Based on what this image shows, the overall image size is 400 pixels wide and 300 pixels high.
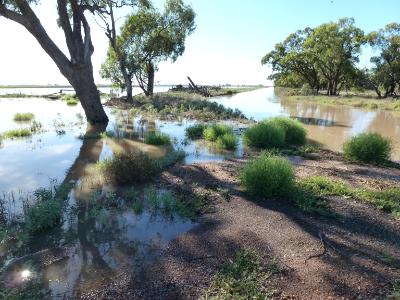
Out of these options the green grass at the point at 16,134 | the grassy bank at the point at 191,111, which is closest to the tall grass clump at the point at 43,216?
the green grass at the point at 16,134

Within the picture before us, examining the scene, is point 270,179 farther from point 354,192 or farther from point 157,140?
point 157,140

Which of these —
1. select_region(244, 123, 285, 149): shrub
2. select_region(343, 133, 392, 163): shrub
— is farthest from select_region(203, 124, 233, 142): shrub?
select_region(343, 133, 392, 163): shrub

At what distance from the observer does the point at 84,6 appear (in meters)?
17.9

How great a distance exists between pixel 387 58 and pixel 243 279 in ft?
178

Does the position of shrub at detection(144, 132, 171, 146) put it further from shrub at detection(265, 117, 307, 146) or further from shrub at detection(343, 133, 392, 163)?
shrub at detection(343, 133, 392, 163)

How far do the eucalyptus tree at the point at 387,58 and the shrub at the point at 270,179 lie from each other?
47082 millimetres

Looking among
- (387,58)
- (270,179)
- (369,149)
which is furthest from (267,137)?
(387,58)

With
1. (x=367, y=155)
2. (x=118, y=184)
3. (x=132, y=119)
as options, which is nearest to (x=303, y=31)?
(x=132, y=119)

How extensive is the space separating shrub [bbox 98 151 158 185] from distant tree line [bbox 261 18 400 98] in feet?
158

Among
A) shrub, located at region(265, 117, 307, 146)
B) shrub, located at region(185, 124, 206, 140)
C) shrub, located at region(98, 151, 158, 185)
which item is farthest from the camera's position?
shrub, located at region(185, 124, 206, 140)

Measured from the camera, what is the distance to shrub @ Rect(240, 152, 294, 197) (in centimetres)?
708

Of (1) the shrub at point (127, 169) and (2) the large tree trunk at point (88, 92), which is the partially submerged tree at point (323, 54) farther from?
(1) the shrub at point (127, 169)

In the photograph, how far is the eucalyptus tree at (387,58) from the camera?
162 ft

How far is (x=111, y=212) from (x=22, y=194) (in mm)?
2325
